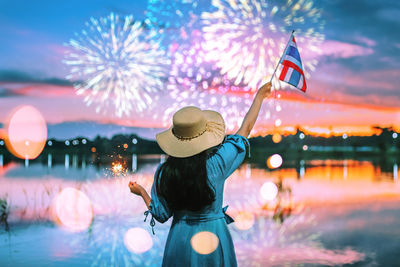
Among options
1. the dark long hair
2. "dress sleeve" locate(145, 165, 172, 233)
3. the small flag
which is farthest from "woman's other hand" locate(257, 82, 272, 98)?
the small flag

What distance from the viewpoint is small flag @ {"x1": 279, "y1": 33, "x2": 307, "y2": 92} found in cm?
623

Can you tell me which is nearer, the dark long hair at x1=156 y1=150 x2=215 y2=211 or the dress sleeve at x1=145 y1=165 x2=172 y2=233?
the dark long hair at x1=156 y1=150 x2=215 y2=211

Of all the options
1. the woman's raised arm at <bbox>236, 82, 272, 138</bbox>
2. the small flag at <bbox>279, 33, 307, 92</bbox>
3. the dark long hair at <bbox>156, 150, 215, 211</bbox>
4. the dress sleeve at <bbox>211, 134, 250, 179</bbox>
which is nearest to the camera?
the dark long hair at <bbox>156, 150, 215, 211</bbox>

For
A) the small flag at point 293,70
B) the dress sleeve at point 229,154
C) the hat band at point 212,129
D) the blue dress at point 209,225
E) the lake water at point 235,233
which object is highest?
the small flag at point 293,70

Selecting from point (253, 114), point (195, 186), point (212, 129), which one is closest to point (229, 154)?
point (212, 129)

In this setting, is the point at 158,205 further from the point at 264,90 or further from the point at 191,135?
the point at 264,90

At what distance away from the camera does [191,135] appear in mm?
3850

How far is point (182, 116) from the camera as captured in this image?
12.7 ft

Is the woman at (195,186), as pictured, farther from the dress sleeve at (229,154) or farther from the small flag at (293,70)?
the small flag at (293,70)

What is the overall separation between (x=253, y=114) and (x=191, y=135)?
657mm

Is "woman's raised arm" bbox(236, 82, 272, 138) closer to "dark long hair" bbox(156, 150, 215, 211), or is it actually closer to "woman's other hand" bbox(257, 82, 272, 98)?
"woman's other hand" bbox(257, 82, 272, 98)

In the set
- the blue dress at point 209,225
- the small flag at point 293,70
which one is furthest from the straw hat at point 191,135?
the small flag at point 293,70

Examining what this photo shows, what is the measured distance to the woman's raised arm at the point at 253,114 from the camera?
13.6 feet

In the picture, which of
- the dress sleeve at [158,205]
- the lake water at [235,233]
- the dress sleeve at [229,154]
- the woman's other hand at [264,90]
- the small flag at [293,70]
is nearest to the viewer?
the dress sleeve at [229,154]
